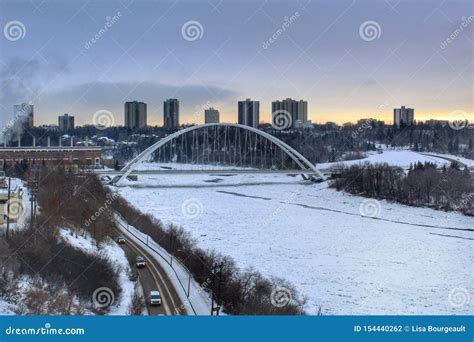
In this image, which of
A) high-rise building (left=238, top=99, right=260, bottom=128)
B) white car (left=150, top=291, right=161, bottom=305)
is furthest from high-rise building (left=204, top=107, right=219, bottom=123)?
white car (left=150, top=291, right=161, bottom=305)

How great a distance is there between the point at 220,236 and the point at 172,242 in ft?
3.34

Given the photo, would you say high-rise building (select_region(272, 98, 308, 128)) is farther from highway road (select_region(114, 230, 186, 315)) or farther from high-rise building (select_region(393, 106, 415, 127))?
highway road (select_region(114, 230, 186, 315))

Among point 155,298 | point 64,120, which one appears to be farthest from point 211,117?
point 155,298

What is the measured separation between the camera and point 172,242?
5.24m

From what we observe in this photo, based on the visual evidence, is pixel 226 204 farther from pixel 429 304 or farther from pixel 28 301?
pixel 28 301

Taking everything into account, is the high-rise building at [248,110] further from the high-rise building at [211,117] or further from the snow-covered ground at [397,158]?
the snow-covered ground at [397,158]

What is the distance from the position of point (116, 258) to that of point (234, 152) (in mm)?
12425

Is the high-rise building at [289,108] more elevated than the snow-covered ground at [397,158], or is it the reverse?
the high-rise building at [289,108]

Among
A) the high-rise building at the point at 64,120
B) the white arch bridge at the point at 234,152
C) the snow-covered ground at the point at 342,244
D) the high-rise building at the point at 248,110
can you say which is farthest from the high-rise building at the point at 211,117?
the white arch bridge at the point at 234,152

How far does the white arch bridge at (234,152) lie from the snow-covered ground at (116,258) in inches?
411

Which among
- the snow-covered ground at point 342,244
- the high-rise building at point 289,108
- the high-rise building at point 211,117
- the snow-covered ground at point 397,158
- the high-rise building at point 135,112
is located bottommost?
→ the snow-covered ground at point 342,244

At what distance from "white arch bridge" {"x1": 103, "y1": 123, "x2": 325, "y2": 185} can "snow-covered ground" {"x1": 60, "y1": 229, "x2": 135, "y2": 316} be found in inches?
411

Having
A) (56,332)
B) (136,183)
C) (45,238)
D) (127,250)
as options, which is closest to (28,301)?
(56,332)

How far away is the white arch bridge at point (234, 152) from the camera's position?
15.5 m
